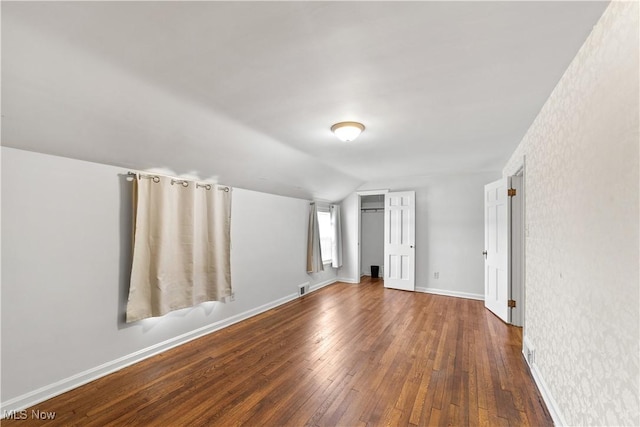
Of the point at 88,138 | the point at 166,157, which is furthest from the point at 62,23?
the point at 166,157

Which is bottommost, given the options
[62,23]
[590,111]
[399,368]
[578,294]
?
[399,368]

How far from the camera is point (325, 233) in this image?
244 inches

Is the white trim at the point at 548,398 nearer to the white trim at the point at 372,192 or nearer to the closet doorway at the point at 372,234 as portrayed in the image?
the white trim at the point at 372,192

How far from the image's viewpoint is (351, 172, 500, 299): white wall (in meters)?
5.00

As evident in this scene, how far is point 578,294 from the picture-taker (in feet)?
5.09

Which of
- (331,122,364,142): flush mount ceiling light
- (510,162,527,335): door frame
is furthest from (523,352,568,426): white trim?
(331,122,364,142): flush mount ceiling light

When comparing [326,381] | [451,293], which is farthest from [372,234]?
[326,381]

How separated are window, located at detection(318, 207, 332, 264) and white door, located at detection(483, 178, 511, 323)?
312 centimetres

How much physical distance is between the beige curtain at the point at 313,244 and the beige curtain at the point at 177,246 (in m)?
2.06

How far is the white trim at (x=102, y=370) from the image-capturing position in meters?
1.97

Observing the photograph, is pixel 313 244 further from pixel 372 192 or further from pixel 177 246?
pixel 177 246

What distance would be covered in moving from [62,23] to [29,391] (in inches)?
100

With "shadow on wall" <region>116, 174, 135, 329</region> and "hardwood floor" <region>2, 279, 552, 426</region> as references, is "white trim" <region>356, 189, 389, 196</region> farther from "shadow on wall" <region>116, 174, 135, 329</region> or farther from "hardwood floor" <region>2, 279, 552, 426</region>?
"shadow on wall" <region>116, 174, 135, 329</region>

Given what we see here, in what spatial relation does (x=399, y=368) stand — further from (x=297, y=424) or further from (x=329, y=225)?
(x=329, y=225)
